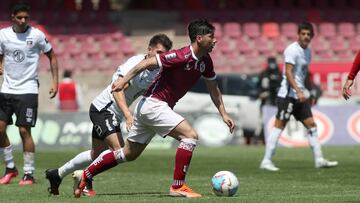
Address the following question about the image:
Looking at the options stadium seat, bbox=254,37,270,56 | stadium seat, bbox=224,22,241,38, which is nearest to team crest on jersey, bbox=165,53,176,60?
stadium seat, bbox=254,37,270,56

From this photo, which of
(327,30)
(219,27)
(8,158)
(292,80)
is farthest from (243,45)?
(8,158)

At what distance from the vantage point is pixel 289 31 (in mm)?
36500

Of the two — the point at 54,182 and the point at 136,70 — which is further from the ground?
the point at 136,70

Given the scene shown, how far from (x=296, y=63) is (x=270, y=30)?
20066mm

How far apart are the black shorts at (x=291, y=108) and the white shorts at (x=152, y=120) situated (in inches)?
235

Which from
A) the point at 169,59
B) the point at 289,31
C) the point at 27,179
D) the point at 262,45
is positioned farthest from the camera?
the point at 289,31

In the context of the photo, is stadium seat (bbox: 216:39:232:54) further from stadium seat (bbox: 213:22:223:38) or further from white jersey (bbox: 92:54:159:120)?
white jersey (bbox: 92:54:159:120)

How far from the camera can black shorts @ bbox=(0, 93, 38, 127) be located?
1380cm

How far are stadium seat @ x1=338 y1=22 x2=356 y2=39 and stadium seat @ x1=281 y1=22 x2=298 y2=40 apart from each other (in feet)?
5.82

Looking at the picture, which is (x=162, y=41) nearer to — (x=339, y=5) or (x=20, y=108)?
(x=20, y=108)

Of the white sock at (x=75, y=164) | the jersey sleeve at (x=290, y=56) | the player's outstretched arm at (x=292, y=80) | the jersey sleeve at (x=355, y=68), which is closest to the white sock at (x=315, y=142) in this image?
the player's outstretched arm at (x=292, y=80)

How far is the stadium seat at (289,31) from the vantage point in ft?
119

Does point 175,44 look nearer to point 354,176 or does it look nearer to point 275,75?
point 275,75

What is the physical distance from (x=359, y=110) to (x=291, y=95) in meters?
8.17
